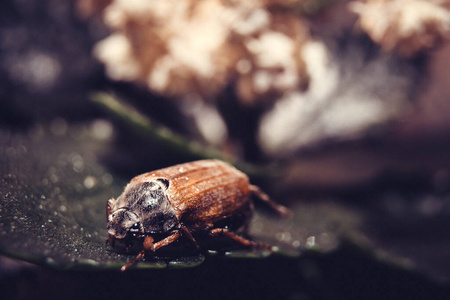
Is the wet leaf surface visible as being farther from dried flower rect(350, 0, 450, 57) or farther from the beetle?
dried flower rect(350, 0, 450, 57)

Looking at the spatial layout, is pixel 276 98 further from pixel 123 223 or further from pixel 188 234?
pixel 123 223

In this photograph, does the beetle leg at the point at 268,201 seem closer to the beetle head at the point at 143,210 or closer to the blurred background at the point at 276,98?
the blurred background at the point at 276,98

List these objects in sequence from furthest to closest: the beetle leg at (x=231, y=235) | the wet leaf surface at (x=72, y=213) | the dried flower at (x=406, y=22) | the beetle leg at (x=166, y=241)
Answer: the dried flower at (x=406, y=22) → the beetle leg at (x=231, y=235) → the beetle leg at (x=166, y=241) → the wet leaf surface at (x=72, y=213)

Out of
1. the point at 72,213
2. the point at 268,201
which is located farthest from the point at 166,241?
the point at 268,201

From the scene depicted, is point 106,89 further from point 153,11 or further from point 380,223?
point 380,223

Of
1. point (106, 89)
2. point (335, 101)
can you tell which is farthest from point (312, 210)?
point (106, 89)

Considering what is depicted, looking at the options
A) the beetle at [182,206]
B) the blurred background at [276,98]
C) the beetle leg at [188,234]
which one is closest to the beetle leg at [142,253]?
the beetle at [182,206]
